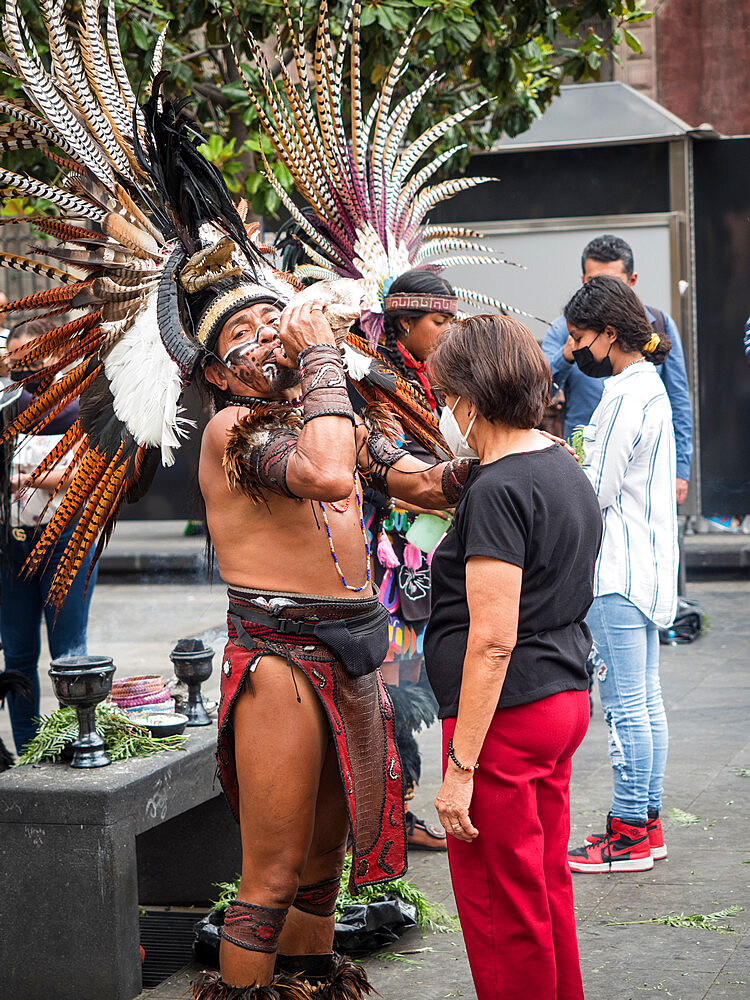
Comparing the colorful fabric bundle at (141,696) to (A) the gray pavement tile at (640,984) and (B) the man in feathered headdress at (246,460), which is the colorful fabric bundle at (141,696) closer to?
(B) the man in feathered headdress at (246,460)

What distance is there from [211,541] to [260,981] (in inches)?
41.0

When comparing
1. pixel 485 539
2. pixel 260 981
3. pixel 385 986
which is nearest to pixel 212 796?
pixel 385 986

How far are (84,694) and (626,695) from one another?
1.73m

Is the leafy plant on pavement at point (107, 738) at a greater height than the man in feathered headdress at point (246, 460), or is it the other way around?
the man in feathered headdress at point (246, 460)

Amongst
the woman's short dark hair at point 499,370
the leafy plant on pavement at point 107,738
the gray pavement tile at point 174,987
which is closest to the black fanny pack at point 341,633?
the woman's short dark hair at point 499,370

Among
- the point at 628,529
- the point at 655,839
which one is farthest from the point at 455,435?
the point at 655,839

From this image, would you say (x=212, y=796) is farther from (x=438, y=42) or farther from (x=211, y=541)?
(x=438, y=42)

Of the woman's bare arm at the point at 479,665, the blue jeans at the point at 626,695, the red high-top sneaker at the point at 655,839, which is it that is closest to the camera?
the woman's bare arm at the point at 479,665

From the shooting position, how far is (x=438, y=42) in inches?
247

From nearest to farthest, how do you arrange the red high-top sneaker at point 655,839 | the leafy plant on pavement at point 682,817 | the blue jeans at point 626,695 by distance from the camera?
1. the blue jeans at point 626,695
2. the red high-top sneaker at point 655,839
3. the leafy plant on pavement at point 682,817

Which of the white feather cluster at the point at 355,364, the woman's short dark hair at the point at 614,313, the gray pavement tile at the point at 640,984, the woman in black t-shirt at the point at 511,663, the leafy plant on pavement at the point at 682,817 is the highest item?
the woman's short dark hair at the point at 614,313

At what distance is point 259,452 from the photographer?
2662 mm

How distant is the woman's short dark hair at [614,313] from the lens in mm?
3957

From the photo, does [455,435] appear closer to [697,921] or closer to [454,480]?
[454,480]
